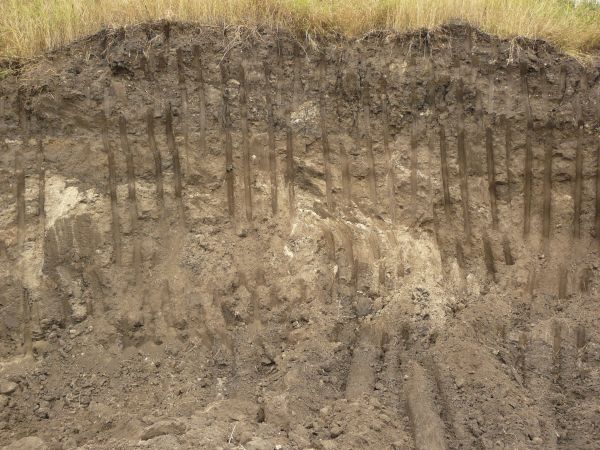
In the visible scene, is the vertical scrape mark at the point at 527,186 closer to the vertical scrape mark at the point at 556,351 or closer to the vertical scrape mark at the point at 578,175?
the vertical scrape mark at the point at 578,175

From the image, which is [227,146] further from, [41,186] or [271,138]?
[41,186]

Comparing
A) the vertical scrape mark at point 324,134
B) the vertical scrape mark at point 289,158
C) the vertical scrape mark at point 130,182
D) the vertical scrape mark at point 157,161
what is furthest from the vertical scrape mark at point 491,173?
the vertical scrape mark at point 130,182

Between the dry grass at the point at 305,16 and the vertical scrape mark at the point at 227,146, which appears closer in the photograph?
the vertical scrape mark at the point at 227,146

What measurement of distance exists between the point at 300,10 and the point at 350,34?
0.55 meters

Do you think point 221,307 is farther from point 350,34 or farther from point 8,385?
point 350,34

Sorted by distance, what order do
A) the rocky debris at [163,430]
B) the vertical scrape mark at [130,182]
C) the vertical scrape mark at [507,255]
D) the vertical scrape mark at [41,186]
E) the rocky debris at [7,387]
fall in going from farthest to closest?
the vertical scrape mark at [507,255] → the vertical scrape mark at [130,182] → the vertical scrape mark at [41,186] → the rocky debris at [7,387] → the rocky debris at [163,430]

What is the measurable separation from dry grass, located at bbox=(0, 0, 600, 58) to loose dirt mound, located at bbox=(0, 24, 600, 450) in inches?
8.9

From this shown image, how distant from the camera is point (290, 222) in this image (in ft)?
19.9

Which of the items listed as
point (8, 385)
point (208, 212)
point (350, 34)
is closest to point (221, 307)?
point (208, 212)

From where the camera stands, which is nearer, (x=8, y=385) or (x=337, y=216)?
(x=8, y=385)

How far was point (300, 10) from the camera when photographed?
6320mm

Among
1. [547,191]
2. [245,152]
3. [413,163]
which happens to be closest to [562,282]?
[547,191]

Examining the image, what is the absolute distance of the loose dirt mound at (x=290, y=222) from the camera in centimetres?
544

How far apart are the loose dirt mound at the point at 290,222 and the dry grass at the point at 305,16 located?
0.74 ft
